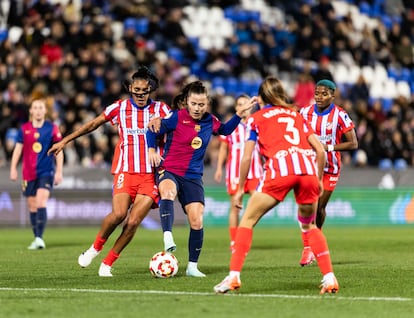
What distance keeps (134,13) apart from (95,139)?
18.3 feet

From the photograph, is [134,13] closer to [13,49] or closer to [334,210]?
[13,49]

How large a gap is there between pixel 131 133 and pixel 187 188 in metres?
0.97

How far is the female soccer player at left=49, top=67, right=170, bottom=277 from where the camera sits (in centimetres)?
1193

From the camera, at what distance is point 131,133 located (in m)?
12.2

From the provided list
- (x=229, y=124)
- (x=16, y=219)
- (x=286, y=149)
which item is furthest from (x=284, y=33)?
(x=286, y=149)

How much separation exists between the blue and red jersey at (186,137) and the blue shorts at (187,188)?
51mm

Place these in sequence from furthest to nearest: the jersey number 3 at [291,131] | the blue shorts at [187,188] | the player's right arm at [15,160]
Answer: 1. the player's right arm at [15,160]
2. the blue shorts at [187,188]
3. the jersey number 3 at [291,131]

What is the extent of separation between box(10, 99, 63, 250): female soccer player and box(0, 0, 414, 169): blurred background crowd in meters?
5.65

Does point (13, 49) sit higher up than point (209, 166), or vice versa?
point (13, 49)

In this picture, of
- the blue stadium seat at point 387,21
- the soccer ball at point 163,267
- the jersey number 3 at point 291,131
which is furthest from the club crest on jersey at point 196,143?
the blue stadium seat at point 387,21

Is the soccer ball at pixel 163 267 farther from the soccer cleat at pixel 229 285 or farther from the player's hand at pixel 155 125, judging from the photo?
the soccer cleat at pixel 229 285

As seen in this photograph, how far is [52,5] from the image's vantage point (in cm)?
2797

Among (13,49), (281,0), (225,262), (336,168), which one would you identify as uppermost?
(281,0)

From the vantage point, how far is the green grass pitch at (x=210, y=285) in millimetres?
8570
